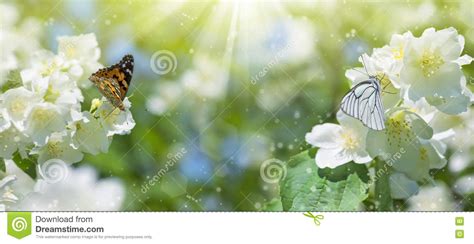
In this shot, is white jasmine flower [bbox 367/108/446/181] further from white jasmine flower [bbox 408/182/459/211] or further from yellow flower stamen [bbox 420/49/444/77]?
white jasmine flower [bbox 408/182/459/211]

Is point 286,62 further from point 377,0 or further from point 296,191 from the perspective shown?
point 296,191

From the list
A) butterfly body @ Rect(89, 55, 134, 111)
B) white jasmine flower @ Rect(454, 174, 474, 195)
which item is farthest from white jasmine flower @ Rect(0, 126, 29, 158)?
white jasmine flower @ Rect(454, 174, 474, 195)

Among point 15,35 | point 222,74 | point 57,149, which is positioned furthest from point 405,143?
point 15,35

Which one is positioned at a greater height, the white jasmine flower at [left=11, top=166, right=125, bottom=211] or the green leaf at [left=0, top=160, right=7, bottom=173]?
the green leaf at [left=0, top=160, right=7, bottom=173]

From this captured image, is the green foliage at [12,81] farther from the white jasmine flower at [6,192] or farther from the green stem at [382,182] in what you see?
the green stem at [382,182]

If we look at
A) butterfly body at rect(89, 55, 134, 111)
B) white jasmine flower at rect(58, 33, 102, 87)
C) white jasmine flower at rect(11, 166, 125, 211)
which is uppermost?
white jasmine flower at rect(58, 33, 102, 87)
